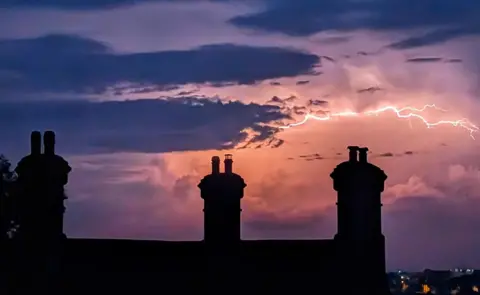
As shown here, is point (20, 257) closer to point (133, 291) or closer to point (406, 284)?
point (133, 291)

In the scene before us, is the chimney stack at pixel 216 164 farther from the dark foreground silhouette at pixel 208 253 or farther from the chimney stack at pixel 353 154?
the chimney stack at pixel 353 154

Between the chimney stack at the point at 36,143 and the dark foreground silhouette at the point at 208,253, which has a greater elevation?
the chimney stack at the point at 36,143

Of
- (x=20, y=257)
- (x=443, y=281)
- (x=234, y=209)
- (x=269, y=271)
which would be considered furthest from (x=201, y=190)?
(x=443, y=281)

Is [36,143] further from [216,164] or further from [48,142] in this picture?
[216,164]

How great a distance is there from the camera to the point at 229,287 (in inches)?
1288

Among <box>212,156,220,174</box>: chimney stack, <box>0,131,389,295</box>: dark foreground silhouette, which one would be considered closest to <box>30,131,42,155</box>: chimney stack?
<box>0,131,389,295</box>: dark foreground silhouette

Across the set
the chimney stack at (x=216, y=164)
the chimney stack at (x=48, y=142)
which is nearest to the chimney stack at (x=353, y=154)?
the chimney stack at (x=216, y=164)

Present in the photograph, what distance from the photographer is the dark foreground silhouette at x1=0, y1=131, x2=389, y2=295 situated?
1275 inches

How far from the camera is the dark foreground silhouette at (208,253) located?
32.4 m

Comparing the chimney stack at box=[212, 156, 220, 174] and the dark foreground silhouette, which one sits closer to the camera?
the dark foreground silhouette

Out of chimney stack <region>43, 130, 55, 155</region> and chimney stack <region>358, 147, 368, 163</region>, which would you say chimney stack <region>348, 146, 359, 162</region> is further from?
chimney stack <region>43, 130, 55, 155</region>

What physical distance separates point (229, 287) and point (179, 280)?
5.25 feet

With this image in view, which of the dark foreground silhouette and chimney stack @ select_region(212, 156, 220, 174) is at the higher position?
chimney stack @ select_region(212, 156, 220, 174)

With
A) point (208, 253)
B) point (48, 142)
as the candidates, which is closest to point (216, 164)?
point (208, 253)
